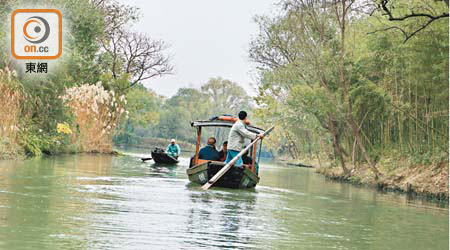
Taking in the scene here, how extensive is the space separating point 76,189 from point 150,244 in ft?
20.1

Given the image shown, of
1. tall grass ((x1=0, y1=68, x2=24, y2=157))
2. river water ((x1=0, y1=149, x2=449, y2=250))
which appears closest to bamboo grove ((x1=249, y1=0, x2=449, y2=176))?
river water ((x1=0, y1=149, x2=449, y2=250))

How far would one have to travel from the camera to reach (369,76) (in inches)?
897

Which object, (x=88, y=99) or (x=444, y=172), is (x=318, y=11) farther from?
(x=88, y=99)

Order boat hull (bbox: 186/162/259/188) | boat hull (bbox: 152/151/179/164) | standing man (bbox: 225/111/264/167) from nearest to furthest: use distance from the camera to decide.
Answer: standing man (bbox: 225/111/264/167) → boat hull (bbox: 186/162/259/188) → boat hull (bbox: 152/151/179/164)

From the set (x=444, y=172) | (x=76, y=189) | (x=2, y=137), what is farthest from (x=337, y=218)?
(x=2, y=137)

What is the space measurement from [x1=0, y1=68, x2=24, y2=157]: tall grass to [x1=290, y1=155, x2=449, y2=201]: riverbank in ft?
37.8

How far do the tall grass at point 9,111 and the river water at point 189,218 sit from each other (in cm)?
412

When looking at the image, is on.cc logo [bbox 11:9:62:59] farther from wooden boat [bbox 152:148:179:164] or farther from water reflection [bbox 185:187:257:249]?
water reflection [bbox 185:187:257:249]

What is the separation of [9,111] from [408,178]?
12096mm

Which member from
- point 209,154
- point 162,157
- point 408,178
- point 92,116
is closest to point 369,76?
point 408,178

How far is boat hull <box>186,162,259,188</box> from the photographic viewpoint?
15.6 metres

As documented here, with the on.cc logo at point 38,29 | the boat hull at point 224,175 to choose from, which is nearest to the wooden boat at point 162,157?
the on.cc logo at point 38,29

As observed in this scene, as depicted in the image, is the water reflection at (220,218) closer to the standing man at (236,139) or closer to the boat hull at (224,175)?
the boat hull at (224,175)

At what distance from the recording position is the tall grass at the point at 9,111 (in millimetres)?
20484
